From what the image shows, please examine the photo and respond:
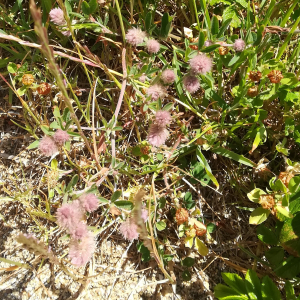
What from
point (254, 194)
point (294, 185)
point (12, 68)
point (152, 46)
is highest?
point (152, 46)

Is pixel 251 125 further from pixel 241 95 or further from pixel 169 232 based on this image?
pixel 169 232

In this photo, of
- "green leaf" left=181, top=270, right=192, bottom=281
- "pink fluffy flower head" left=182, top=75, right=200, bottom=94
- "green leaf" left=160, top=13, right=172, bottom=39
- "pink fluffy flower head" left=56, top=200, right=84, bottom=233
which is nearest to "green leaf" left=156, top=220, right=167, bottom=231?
"green leaf" left=181, top=270, right=192, bottom=281

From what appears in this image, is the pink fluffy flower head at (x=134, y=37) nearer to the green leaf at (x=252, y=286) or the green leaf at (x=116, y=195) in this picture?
the green leaf at (x=116, y=195)

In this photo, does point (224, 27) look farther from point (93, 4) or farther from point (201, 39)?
point (93, 4)

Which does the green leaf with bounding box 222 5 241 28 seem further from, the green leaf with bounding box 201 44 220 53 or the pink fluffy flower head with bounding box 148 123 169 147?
the pink fluffy flower head with bounding box 148 123 169 147

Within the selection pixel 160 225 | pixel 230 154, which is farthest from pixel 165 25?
pixel 160 225
